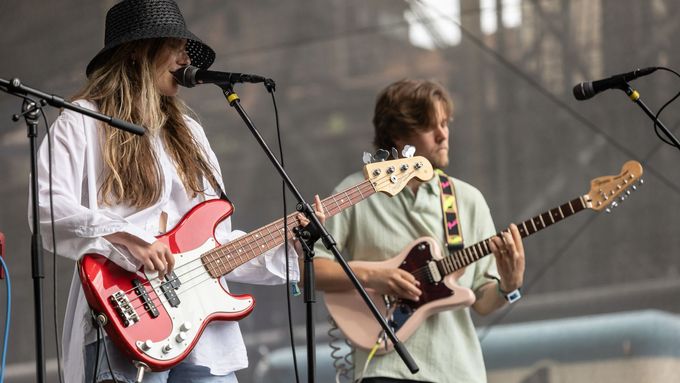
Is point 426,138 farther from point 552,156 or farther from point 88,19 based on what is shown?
point 88,19

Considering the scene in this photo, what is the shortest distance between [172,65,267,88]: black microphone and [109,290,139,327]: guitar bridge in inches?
22.8

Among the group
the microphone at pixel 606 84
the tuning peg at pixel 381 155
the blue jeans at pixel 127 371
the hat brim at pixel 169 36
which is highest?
the hat brim at pixel 169 36

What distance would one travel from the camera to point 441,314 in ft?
11.5

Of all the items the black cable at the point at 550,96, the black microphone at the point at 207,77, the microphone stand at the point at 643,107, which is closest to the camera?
the black microphone at the point at 207,77

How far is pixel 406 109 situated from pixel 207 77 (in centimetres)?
124

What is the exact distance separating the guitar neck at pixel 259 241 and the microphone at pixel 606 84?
2.32ft

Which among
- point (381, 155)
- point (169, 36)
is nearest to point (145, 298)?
point (169, 36)

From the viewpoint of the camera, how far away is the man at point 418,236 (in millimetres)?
3418

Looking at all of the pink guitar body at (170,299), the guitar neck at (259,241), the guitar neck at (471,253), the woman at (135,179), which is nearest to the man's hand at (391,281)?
the guitar neck at (471,253)

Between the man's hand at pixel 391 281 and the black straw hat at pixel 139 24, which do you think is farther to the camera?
the man's hand at pixel 391 281

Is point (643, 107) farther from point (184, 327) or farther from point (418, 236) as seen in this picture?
point (184, 327)

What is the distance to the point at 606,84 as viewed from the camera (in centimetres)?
313

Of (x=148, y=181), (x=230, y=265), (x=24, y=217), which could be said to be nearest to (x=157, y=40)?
(x=148, y=181)

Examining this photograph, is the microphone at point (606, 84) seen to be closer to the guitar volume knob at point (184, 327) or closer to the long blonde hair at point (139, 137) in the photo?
the long blonde hair at point (139, 137)
